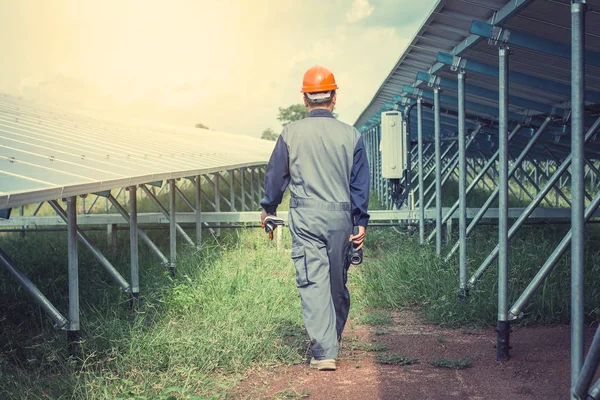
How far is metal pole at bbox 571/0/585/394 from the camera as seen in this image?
10.5 ft

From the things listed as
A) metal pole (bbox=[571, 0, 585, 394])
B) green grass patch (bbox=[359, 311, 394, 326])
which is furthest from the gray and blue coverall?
metal pole (bbox=[571, 0, 585, 394])

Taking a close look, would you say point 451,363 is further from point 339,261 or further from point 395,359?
point 339,261

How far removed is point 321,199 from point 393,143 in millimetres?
5705

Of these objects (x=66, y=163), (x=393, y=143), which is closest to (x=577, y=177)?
(x=66, y=163)

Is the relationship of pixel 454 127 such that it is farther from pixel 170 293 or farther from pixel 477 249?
pixel 170 293

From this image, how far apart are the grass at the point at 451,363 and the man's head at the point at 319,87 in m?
1.71

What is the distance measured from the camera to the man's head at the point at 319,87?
15.1ft

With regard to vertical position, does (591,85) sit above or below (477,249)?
above

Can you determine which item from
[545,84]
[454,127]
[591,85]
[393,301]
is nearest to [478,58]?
[545,84]

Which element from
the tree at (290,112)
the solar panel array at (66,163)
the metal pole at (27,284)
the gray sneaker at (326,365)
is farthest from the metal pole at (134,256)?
the tree at (290,112)

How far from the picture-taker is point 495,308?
225 inches

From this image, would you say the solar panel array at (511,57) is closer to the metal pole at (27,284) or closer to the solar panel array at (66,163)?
the solar panel array at (66,163)

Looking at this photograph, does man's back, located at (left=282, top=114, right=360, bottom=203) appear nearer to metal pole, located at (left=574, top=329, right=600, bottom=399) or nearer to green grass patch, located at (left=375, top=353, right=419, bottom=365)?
green grass patch, located at (left=375, top=353, right=419, bottom=365)

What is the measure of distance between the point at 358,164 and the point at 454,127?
32.5ft
